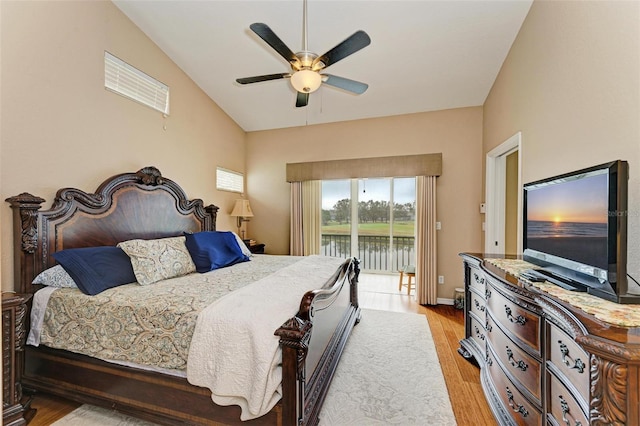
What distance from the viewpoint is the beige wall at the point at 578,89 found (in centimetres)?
154

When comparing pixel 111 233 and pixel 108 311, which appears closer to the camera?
pixel 108 311

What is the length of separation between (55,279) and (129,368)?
102cm

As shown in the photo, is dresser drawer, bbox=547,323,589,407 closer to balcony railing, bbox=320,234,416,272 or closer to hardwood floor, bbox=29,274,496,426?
hardwood floor, bbox=29,274,496,426

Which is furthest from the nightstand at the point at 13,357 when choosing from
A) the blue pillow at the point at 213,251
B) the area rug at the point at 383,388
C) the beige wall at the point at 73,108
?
the blue pillow at the point at 213,251

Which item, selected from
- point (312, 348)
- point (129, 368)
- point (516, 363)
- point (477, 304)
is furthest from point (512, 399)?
point (129, 368)

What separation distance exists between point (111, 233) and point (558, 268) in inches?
143

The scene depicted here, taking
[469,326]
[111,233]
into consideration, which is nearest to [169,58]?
[111,233]

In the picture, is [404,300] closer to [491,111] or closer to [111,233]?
[491,111]

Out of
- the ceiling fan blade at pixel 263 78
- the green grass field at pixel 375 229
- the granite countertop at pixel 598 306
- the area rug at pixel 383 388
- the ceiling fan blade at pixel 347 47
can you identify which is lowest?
the area rug at pixel 383 388

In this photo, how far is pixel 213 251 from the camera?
302cm

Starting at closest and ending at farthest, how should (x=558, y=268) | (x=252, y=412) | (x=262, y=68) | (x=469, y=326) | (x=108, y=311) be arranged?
1. (x=252, y=412)
2. (x=558, y=268)
3. (x=108, y=311)
4. (x=469, y=326)
5. (x=262, y=68)

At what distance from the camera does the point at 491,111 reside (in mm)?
3711

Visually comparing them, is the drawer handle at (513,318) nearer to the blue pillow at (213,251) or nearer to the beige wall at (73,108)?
the blue pillow at (213,251)

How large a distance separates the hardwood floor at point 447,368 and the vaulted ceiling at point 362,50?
9.28 feet
